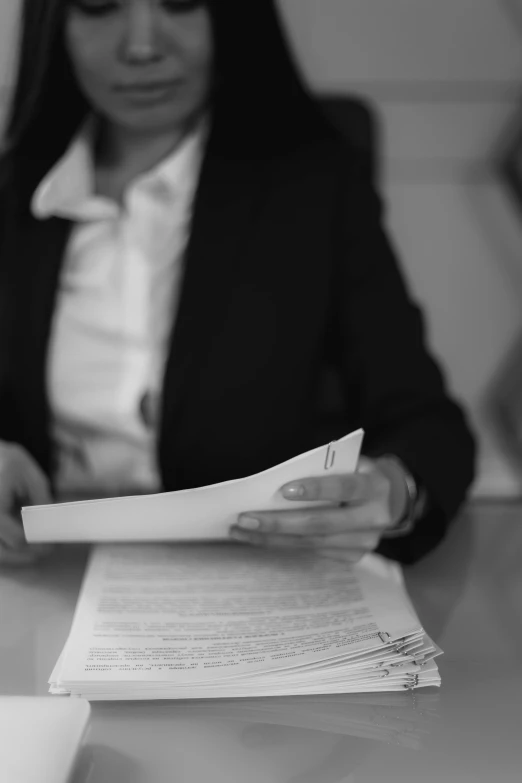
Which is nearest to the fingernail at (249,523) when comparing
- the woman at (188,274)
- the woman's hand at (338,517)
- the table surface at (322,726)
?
the woman's hand at (338,517)

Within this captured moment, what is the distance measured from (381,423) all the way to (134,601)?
14.5 inches

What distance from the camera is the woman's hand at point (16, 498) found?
0.62 m

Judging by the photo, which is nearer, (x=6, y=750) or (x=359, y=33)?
(x=6, y=750)

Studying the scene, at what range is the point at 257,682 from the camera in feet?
1.49

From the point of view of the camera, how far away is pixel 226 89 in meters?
0.89

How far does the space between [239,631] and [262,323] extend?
15.9 inches

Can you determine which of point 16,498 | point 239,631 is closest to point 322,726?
point 239,631

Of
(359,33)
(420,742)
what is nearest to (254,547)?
(420,742)

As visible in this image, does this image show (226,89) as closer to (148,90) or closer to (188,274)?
(148,90)

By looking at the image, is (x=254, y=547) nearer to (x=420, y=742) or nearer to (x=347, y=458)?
(x=347, y=458)

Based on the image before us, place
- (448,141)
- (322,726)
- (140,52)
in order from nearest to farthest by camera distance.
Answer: (322,726)
(140,52)
(448,141)

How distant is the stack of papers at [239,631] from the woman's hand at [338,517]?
0.03 m

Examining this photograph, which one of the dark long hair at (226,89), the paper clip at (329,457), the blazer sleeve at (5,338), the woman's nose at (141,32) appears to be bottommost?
the blazer sleeve at (5,338)

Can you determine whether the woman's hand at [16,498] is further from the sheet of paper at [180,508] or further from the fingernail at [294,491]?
the fingernail at [294,491]
